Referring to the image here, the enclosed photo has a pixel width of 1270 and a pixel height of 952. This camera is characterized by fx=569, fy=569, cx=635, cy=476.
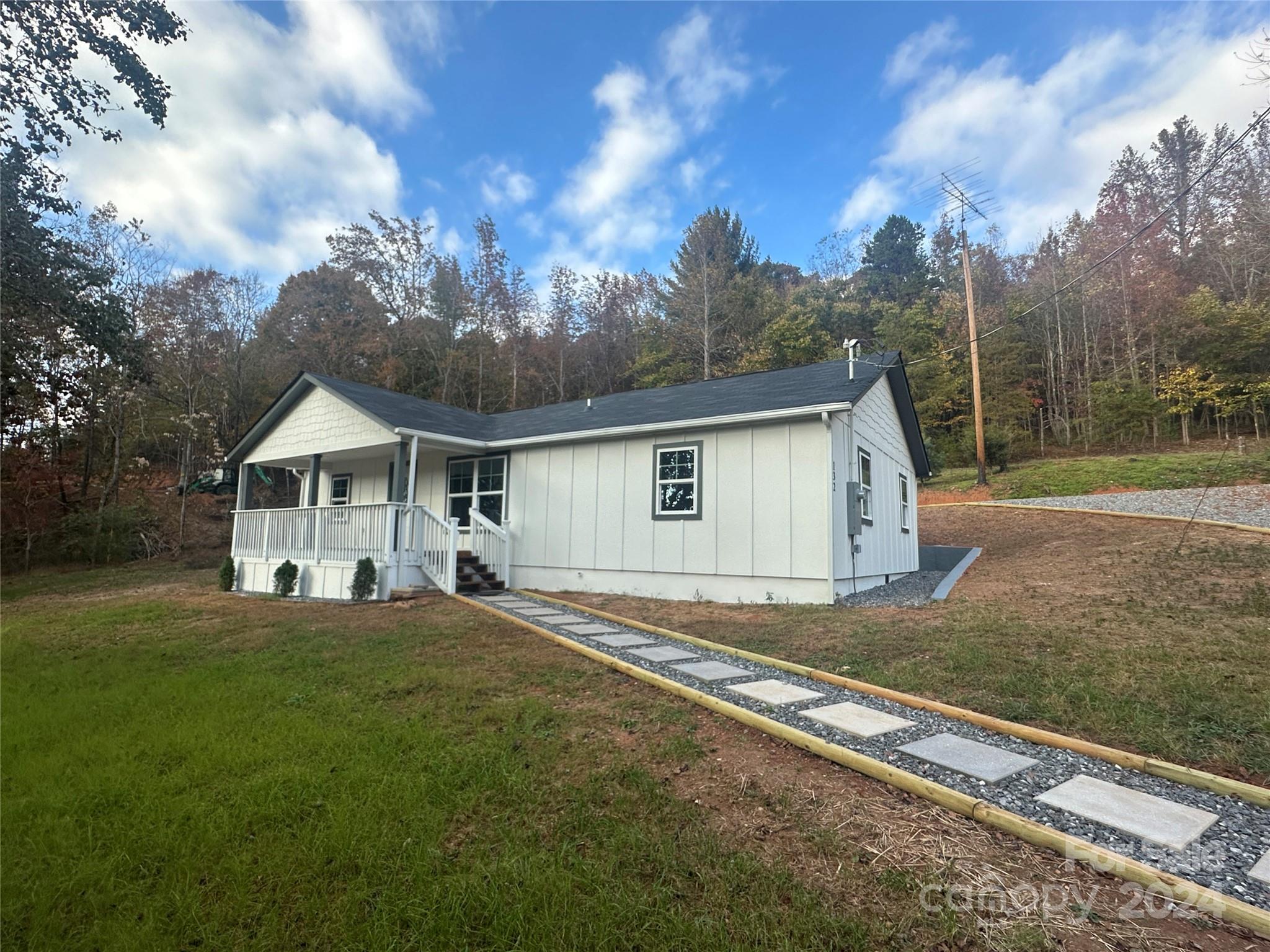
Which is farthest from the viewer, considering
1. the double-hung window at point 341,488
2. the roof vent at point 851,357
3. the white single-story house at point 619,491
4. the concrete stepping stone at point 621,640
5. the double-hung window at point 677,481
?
the double-hung window at point 341,488

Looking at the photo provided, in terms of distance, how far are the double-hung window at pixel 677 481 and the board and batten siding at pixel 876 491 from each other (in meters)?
2.11

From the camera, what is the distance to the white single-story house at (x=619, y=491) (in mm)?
8398

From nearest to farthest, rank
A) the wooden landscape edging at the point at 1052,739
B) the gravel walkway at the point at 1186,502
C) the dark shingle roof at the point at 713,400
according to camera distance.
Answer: the wooden landscape edging at the point at 1052,739
the dark shingle roof at the point at 713,400
the gravel walkway at the point at 1186,502

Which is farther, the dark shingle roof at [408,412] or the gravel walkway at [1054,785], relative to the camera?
the dark shingle roof at [408,412]

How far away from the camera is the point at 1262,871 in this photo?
6.87ft

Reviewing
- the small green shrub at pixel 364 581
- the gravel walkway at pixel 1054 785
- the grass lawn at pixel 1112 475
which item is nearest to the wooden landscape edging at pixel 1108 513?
the grass lawn at pixel 1112 475

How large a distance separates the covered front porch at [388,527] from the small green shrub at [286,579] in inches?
4.7

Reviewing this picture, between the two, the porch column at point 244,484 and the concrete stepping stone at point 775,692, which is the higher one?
the porch column at point 244,484

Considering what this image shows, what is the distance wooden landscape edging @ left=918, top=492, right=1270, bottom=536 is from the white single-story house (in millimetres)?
4519

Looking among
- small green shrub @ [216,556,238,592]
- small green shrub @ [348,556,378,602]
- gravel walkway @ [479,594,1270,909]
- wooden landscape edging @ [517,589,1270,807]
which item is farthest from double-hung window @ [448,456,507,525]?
gravel walkway @ [479,594,1270,909]

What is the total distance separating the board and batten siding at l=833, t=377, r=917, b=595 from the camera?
853 cm

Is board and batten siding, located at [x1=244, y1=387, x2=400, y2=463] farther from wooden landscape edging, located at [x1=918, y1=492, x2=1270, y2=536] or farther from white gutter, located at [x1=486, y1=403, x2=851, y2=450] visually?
wooden landscape edging, located at [x1=918, y1=492, x2=1270, y2=536]

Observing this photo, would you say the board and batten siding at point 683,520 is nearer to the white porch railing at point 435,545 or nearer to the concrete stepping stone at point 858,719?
the white porch railing at point 435,545

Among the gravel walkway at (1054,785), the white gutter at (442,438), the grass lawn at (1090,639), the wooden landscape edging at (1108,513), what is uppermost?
the white gutter at (442,438)
